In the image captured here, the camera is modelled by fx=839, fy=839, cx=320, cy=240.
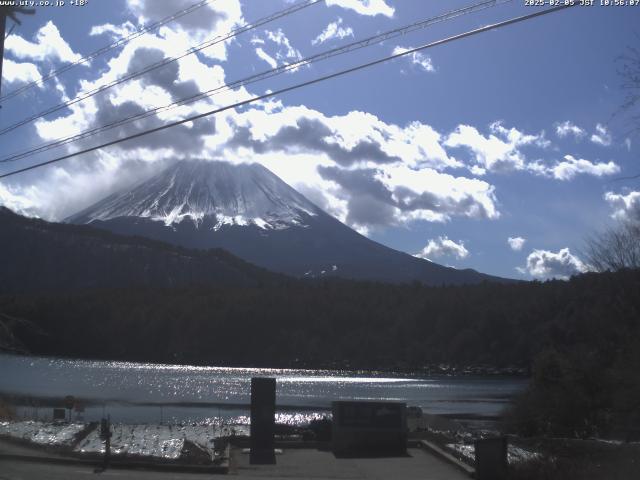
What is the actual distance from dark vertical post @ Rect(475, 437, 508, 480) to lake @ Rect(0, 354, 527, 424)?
31.7m

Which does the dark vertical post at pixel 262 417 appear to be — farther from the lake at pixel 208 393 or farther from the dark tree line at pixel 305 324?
the dark tree line at pixel 305 324

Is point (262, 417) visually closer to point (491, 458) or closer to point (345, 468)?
point (345, 468)

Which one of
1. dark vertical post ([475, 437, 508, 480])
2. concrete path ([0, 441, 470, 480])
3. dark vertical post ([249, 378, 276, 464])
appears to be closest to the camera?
dark vertical post ([475, 437, 508, 480])

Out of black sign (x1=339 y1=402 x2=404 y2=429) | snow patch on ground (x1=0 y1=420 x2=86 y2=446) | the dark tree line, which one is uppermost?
the dark tree line

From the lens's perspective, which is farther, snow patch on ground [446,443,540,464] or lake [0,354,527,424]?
lake [0,354,527,424]

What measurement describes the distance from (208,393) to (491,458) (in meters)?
67.8

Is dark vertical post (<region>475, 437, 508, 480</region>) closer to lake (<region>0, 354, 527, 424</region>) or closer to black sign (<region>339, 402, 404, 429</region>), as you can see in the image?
black sign (<region>339, 402, 404, 429</region>)

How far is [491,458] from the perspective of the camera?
17516 mm

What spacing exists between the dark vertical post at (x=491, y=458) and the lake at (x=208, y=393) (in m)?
31.7

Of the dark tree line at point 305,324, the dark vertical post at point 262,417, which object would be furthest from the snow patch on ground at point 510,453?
the dark tree line at point 305,324

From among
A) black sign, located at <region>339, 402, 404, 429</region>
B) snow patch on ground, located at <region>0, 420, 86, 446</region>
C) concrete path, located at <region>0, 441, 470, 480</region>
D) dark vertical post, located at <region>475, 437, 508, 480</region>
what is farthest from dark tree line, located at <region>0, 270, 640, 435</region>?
dark vertical post, located at <region>475, 437, 508, 480</region>

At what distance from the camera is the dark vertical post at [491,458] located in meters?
17.2

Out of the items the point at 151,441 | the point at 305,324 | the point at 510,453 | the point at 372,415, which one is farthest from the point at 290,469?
the point at 305,324

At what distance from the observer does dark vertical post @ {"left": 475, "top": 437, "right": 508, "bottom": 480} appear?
1723 centimetres
